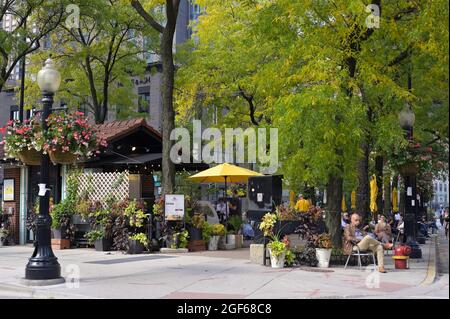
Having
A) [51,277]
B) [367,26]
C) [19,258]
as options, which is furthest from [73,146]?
[367,26]

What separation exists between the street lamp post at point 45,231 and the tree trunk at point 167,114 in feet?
21.2

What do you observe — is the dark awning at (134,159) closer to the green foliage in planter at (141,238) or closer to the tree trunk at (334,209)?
the green foliage in planter at (141,238)

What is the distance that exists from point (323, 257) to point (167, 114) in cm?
728

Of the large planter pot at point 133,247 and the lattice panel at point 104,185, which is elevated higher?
the lattice panel at point 104,185

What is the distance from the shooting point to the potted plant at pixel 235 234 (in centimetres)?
1925

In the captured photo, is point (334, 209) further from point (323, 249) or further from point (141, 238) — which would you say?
point (141, 238)

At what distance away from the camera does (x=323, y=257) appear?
13.6m

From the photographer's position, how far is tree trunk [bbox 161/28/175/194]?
58.7 feet

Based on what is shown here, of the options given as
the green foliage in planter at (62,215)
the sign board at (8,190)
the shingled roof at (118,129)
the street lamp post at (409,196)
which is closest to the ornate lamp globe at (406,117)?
the street lamp post at (409,196)

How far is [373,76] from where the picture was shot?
12992mm

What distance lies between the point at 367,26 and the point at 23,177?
44.8 ft

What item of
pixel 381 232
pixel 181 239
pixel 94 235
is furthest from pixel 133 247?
pixel 381 232

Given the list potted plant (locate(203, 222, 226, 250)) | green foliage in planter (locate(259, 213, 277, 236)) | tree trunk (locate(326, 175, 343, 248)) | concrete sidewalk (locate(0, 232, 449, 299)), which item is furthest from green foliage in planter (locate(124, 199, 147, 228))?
tree trunk (locate(326, 175, 343, 248))
